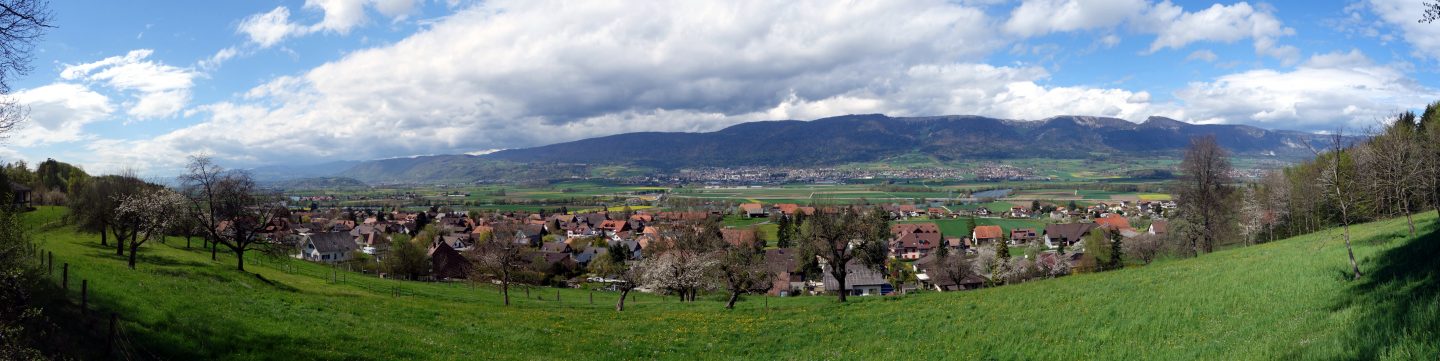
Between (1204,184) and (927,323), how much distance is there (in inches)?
1145

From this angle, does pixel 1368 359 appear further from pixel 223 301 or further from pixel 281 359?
pixel 223 301

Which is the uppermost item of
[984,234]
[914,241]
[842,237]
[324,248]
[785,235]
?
[842,237]

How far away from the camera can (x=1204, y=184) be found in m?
38.2

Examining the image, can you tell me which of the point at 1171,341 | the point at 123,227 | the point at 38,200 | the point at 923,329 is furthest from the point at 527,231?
the point at 1171,341

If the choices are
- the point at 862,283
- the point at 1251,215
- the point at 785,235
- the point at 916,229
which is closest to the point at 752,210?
the point at 916,229

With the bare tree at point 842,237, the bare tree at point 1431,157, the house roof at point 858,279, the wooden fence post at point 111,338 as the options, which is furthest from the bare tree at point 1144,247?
the wooden fence post at point 111,338

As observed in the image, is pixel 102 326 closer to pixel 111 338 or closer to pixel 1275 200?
pixel 111 338

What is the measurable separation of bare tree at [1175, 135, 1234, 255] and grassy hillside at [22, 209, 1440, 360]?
12.0m

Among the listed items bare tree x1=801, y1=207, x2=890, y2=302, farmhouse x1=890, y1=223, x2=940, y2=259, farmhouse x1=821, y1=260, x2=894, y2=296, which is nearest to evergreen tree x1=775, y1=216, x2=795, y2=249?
farmhouse x1=890, y1=223, x2=940, y2=259

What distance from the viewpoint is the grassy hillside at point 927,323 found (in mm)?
11016

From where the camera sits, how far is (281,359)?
45.7ft

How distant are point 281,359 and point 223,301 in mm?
8411

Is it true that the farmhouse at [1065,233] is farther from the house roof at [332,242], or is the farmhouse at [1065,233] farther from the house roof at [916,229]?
the house roof at [332,242]

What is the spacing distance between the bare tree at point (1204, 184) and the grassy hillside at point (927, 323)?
12.0 m
